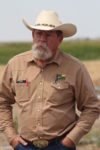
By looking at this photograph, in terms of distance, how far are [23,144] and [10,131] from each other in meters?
0.34

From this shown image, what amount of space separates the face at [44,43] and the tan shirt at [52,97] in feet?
0.35

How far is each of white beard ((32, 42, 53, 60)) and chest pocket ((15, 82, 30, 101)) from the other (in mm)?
301

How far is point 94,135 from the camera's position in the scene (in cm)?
1109

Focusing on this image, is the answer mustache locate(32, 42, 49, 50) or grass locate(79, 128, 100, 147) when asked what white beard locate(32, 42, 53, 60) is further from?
grass locate(79, 128, 100, 147)

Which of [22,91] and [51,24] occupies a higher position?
[51,24]

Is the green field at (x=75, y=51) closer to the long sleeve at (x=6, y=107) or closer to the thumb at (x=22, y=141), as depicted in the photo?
the long sleeve at (x=6, y=107)

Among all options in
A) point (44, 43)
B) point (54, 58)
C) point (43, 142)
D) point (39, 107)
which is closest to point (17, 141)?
point (43, 142)

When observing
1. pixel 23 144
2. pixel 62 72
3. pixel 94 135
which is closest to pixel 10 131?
pixel 23 144

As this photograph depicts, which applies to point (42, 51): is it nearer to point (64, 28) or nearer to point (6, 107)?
point (64, 28)

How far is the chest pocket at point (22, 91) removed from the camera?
6277 mm

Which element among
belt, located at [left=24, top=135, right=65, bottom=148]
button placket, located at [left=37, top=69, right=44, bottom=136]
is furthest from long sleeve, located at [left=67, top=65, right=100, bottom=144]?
button placket, located at [left=37, top=69, right=44, bottom=136]

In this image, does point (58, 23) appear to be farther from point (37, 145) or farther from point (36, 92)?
point (37, 145)

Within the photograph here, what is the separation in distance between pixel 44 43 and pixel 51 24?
25cm

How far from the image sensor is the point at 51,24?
6.38 m
